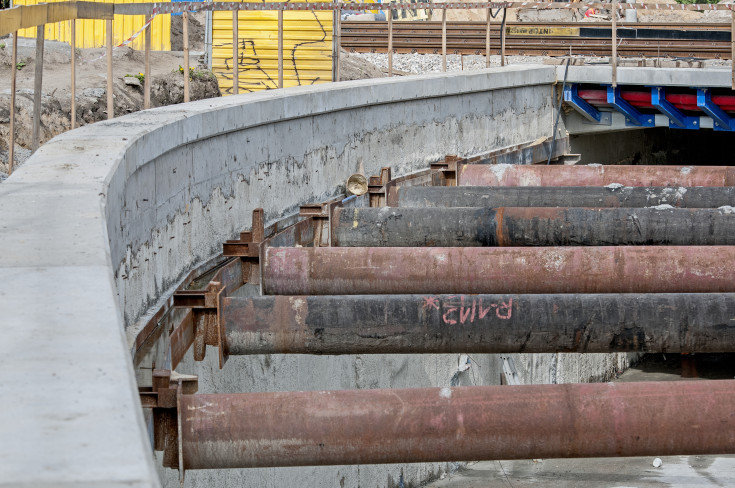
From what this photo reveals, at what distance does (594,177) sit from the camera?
10.8 meters

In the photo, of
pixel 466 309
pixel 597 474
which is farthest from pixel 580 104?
pixel 466 309

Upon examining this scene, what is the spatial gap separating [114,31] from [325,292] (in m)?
16.0

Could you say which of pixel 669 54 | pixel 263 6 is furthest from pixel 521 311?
pixel 669 54

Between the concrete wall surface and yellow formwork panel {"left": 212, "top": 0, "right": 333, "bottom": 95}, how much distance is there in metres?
6.15

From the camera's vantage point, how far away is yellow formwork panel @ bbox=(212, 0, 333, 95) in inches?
839

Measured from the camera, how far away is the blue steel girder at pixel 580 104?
17.6 m

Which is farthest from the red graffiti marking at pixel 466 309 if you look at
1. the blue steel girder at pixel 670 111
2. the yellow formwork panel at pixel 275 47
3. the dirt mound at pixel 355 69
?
the dirt mound at pixel 355 69

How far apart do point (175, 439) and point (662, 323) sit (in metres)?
2.80

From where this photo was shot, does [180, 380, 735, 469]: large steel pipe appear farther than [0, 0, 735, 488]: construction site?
Yes

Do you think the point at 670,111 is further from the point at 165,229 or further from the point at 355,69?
the point at 165,229

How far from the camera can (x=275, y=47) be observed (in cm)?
2134

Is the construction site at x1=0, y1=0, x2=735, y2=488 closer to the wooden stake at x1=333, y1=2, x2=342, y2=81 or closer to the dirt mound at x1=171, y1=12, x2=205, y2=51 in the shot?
the wooden stake at x1=333, y1=2, x2=342, y2=81

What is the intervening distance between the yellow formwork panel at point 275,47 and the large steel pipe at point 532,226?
13.4 meters

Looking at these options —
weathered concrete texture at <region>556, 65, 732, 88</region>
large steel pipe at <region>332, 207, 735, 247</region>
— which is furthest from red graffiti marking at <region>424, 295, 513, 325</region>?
weathered concrete texture at <region>556, 65, 732, 88</region>
